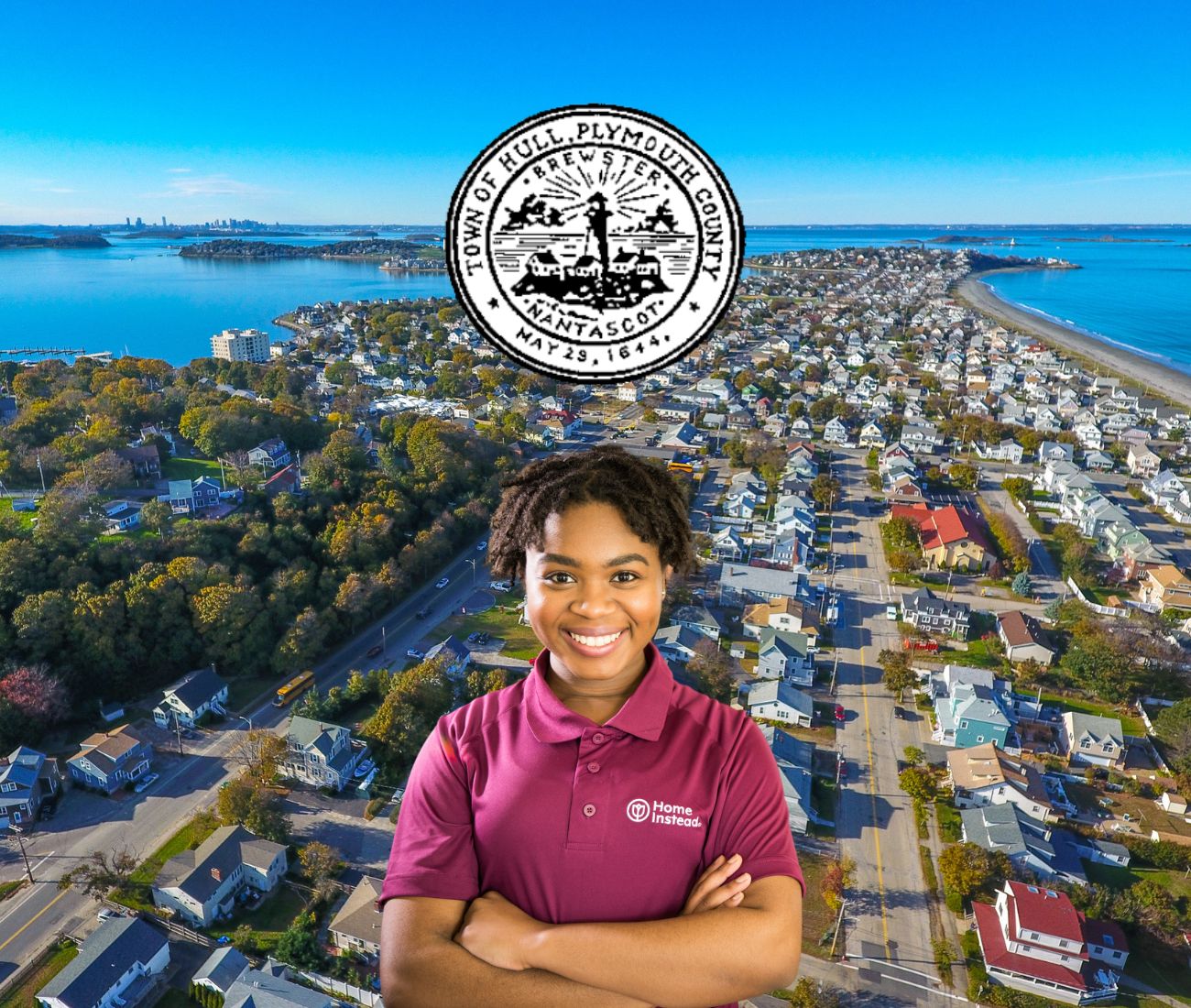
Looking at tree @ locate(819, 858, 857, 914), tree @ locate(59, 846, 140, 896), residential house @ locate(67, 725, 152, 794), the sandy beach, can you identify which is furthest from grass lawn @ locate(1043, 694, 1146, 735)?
the sandy beach

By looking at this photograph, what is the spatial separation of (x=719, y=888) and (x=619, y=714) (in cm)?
19

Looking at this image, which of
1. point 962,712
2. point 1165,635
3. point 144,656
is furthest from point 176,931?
point 1165,635

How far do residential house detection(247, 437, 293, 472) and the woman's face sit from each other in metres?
10.2

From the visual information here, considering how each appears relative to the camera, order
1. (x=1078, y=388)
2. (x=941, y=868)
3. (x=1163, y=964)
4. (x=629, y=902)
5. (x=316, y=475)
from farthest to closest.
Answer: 1. (x=1078, y=388)
2. (x=316, y=475)
3. (x=941, y=868)
4. (x=1163, y=964)
5. (x=629, y=902)

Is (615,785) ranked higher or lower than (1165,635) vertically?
higher

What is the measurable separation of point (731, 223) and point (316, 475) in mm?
8675

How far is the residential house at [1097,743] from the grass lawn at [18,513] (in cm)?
973

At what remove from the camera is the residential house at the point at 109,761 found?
538cm

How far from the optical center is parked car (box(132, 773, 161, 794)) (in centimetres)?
545

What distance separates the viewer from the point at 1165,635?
286 inches

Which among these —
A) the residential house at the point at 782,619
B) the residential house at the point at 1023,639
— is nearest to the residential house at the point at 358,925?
the residential house at the point at 782,619

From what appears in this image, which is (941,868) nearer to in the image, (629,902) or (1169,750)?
(1169,750)

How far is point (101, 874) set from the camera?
4.57m

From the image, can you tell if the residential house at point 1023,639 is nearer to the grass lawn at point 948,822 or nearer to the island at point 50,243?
the grass lawn at point 948,822
